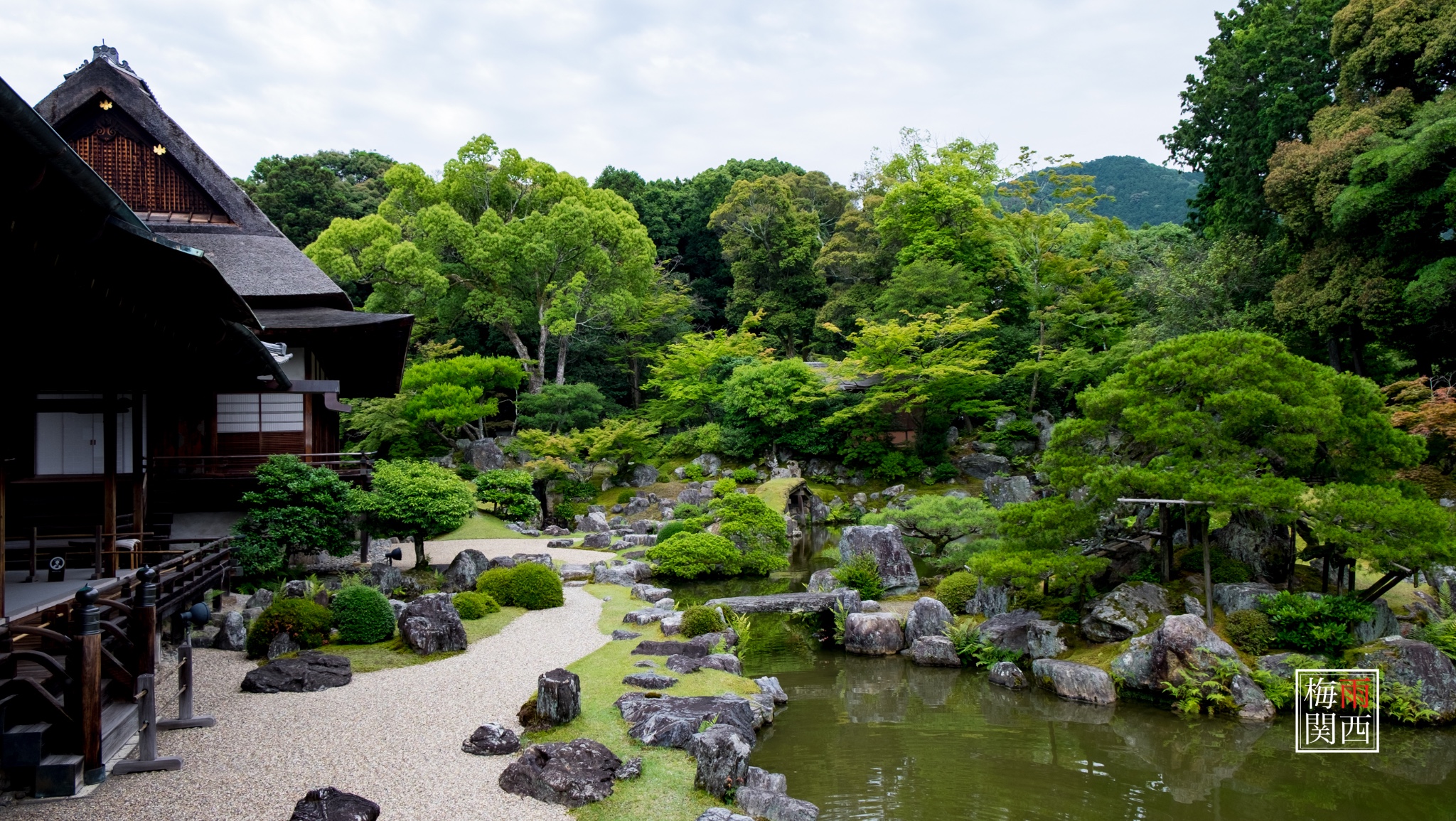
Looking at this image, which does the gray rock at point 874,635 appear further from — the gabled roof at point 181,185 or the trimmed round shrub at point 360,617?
the gabled roof at point 181,185

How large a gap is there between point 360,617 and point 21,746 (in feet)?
18.5

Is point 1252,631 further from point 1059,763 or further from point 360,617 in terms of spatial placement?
point 360,617

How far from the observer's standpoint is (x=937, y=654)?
1120 centimetres

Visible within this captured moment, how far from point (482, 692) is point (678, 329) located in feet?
86.7

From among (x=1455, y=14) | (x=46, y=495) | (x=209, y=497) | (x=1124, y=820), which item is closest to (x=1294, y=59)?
(x=1455, y=14)

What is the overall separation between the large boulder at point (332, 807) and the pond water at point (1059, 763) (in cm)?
348

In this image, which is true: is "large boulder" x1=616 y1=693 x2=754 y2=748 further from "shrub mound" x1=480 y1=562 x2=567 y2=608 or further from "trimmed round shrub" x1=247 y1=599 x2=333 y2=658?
"shrub mound" x1=480 y1=562 x2=567 y2=608

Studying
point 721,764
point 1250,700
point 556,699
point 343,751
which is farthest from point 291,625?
point 1250,700

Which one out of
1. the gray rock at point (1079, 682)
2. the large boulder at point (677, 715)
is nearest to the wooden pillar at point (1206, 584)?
the gray rock at point (1079, 682)

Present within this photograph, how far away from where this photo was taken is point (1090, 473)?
10.6 m

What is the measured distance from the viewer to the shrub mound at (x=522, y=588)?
506 inches

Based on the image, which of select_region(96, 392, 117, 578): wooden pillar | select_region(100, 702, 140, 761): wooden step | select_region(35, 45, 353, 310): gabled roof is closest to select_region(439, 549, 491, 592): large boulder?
select_region(35, 45, 353, 310): gabled roof

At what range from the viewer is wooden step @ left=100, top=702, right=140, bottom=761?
537cm

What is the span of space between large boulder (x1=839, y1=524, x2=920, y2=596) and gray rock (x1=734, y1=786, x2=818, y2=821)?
8029mm
